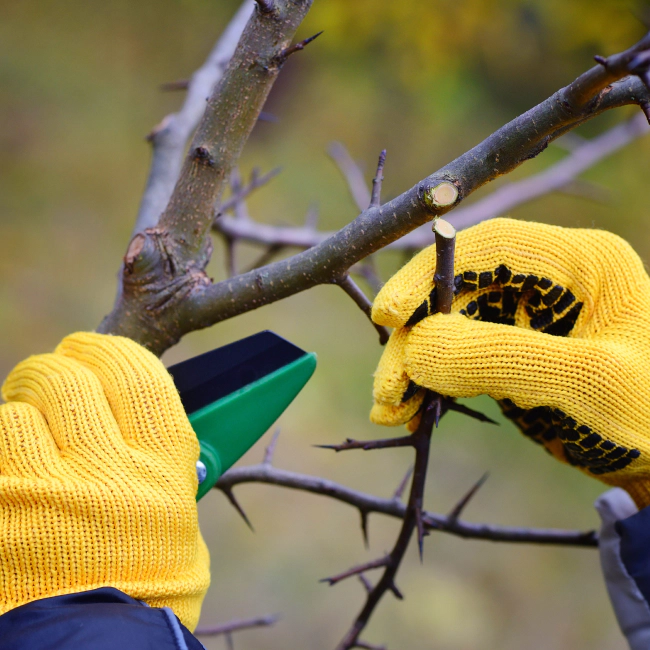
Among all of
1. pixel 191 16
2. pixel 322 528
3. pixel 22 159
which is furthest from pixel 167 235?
pixel 191 16

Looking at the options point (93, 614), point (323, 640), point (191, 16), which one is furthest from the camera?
point (191, 16)

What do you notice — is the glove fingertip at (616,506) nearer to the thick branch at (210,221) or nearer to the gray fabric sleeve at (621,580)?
the gray fabric sleeve at (621,580)

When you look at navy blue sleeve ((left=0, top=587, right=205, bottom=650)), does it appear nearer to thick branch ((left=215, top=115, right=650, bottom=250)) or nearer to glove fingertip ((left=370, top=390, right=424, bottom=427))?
glove fingertip ((left=370, top=390, right=424, bottom=427))

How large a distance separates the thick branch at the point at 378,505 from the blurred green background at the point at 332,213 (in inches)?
33.8

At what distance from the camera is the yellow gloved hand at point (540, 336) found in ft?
1.55

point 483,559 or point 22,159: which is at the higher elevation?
point 22,159

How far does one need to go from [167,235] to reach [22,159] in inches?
51.8

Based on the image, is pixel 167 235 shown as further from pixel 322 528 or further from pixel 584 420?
pixel 322 528

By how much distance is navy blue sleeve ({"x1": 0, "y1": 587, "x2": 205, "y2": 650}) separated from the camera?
397 mm

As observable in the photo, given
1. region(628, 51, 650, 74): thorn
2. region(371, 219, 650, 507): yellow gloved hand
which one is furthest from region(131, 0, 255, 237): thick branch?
region(628, 51, 650, 74): thorn

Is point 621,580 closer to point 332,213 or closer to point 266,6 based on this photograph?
point 266,6

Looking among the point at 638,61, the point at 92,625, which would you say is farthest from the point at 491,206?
the point at 92,625

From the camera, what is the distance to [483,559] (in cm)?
163

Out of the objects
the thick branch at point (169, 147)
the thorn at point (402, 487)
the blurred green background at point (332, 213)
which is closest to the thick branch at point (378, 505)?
the thorn at point (402, 487)
